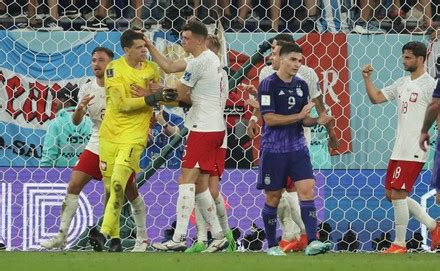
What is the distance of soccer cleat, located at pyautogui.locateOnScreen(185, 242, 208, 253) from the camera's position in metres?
12.2

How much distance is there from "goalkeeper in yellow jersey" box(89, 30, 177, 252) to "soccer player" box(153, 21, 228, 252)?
31 cm

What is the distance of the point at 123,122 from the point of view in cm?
1211

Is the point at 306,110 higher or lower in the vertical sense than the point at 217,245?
higher

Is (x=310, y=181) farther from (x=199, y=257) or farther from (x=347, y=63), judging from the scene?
(x=347, y=63)

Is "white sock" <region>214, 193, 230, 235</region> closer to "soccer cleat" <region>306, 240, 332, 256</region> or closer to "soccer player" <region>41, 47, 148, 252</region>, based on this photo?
"soccer player" <region>41, 47, 148, 252</region>

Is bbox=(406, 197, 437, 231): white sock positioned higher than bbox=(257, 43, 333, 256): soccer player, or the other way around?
bbox=(257, 43, 333, 256): soccer player

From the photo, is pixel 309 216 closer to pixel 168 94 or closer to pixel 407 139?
pixel 168 94

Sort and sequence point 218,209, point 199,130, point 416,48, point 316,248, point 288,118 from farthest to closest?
point 218,209, point 416,48, point 199,130, point 288,118, point 316,248

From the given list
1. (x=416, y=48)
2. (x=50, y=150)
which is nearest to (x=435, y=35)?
(x=416, y=48)

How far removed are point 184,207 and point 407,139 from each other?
2.00 meters

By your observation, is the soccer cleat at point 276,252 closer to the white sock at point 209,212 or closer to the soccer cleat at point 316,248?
the soccer cleat at point 316,248

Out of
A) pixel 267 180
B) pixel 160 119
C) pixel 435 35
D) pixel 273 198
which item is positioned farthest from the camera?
pixel 435 35

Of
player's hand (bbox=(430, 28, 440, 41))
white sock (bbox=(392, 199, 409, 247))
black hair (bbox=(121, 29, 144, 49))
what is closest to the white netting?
player's hand (bbox=(430, 28, 440, 41))

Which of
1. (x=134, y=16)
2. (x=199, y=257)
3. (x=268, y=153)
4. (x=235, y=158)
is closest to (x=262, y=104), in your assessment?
(x=268, y=153)
